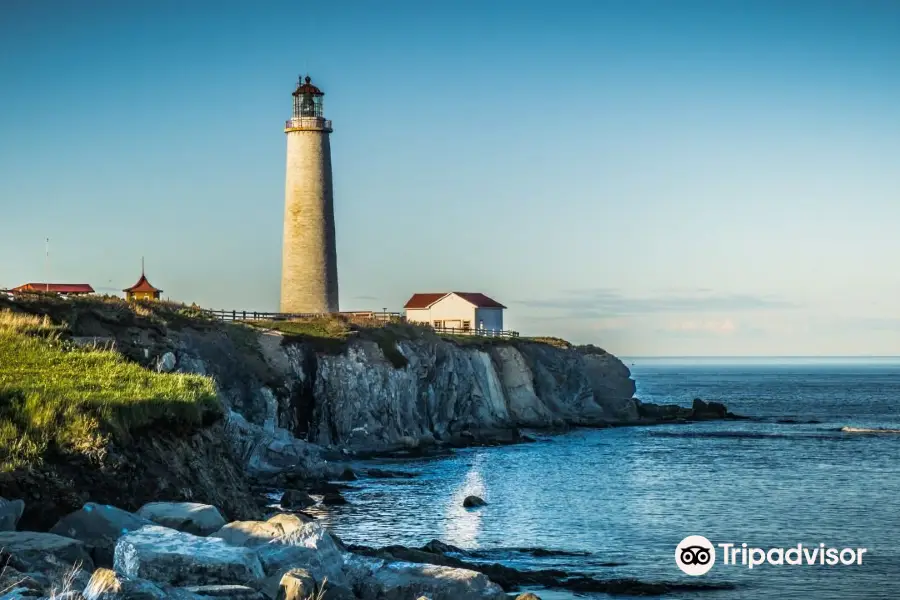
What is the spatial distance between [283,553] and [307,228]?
5122 cm

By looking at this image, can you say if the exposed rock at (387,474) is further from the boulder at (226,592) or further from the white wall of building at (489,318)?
the white wall of building at (489,318)

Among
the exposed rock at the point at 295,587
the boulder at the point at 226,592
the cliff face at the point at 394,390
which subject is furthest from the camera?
the cliff face at the point at 394,390

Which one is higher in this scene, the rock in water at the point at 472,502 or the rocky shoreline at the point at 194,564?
the rocky shoreline at the point at 194,564

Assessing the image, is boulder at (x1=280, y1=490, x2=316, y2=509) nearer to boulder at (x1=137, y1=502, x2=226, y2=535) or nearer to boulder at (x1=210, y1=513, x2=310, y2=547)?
boulder at (x1=137, y1=502, x2=226, y2=535)

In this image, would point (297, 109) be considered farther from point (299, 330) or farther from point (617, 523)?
point (617, 523)

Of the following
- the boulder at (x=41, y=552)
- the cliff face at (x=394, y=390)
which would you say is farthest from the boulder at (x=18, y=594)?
the cliff face at (x=394, y=390)

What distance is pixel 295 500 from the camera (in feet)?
113

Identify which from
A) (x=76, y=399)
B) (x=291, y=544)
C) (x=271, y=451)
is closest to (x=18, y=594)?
(x=291, y=544)

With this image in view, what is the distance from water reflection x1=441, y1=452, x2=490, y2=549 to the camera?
3074cm

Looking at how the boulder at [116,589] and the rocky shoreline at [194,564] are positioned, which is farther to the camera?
the rocky shoreline at [194,564]

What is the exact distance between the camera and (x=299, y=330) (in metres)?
59.9

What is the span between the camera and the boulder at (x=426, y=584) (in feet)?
52.7

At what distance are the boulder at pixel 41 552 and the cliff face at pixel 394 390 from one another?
25405mm

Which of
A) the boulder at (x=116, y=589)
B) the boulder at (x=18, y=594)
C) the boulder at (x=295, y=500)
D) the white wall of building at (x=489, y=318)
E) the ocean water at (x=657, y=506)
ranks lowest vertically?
the ocean water at (x=657, y=506)
